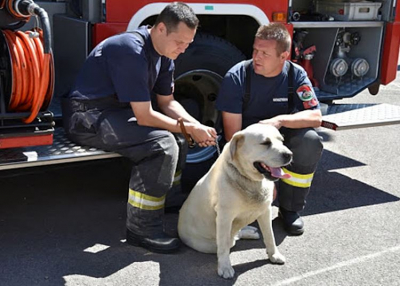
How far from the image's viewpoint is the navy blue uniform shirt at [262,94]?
3.92 metres

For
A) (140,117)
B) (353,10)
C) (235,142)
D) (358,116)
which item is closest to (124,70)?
(140,117)

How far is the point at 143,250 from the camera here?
3.62 meters

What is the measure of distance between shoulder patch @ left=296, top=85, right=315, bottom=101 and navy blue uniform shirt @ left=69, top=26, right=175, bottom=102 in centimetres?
84

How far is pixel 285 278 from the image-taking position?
3.37 m

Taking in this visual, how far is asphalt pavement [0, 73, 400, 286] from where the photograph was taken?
11.0 feet

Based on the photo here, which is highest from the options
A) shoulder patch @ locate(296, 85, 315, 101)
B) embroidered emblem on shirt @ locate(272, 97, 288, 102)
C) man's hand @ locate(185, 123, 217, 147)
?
shoulder patch @ locate(296, 85, 315, 101)

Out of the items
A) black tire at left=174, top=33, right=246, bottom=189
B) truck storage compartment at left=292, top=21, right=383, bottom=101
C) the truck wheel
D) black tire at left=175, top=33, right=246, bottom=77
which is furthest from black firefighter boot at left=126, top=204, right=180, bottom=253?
truck storage compartment at left=292, top=21, right=383, bottom=101

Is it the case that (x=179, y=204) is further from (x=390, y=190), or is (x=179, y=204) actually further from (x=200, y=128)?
(x=390, y=190)

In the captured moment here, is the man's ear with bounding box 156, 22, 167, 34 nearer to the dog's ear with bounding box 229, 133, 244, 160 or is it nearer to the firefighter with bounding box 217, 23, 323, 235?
the firefighter with bounding box 217, 23, 323, 235

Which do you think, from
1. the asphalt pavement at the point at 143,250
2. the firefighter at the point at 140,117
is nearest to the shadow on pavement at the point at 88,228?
the asphalt pavement at the point at 143,250

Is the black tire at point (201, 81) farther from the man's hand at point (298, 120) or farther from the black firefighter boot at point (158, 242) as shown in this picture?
the black firefighter boot at point (158, 242)

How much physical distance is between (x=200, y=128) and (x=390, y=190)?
2.01 m

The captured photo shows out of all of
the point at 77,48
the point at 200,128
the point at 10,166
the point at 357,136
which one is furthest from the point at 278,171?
the point at 357,136

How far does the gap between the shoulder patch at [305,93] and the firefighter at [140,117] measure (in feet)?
2.50
